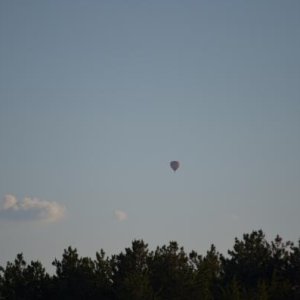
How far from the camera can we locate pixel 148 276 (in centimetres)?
5684

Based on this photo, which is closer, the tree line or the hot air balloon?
the tree line

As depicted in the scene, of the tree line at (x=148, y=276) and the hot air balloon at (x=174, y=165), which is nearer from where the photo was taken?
the tree line at (x=148, y=276)

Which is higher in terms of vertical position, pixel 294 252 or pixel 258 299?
pixel 294 252

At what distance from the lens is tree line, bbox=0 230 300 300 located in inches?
2274

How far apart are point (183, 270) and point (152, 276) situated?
3170mm

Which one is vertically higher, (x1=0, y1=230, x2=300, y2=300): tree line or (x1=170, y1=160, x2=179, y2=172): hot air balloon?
(x1=170, y1=160, x2=179, y2=172): hot air balloon

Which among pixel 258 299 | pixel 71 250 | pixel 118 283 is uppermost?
pixel 71 250

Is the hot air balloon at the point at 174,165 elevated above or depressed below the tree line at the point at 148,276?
above

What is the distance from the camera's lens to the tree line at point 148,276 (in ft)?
189

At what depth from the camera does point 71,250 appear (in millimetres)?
64938

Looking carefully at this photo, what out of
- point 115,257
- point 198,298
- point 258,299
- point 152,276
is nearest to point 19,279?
point 115,257

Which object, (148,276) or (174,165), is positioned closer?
(148,276)

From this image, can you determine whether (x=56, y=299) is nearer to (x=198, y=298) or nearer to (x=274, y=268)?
(x=198, y=298)

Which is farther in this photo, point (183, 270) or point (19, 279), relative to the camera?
point (19, 279)
